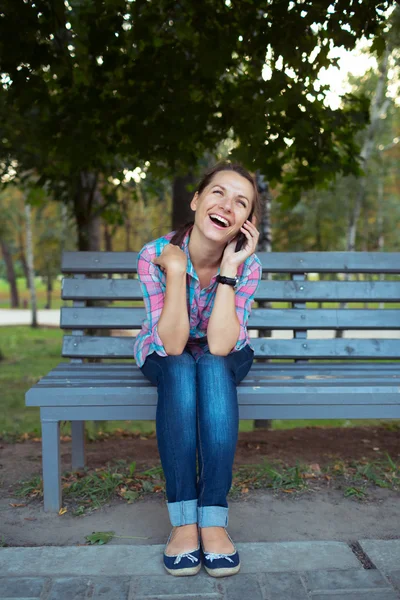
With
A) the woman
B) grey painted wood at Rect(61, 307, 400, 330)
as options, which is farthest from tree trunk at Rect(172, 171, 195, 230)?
the woman

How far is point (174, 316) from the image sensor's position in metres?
2.72

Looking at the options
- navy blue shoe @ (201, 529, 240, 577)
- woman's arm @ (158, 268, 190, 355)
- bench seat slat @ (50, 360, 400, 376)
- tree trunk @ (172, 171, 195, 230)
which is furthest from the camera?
tree trunk @ (172, 171, 195, 230)

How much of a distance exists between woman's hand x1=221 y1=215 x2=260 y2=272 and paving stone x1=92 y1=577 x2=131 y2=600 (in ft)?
4.40

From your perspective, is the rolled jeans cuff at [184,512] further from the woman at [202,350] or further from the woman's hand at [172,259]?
the woman's hand at [172,259]

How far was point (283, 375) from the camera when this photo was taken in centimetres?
320

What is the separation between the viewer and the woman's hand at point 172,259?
2.78 meters

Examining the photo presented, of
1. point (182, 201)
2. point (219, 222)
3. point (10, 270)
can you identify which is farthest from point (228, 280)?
point (10, 270)

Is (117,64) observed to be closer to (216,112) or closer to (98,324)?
(216,112)

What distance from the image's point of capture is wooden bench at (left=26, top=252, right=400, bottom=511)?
9.63ft

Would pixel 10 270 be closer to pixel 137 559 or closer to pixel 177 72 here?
pixel 177 72

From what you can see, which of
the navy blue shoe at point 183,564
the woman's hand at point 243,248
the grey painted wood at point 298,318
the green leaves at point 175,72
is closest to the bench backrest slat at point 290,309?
the grey painted wood at point 298,318

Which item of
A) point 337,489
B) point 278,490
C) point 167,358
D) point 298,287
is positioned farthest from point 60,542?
point 298,287

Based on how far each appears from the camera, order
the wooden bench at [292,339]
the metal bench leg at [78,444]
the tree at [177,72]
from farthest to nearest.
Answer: the tree at [177,72]
the metal bench leg at [78,444]
the wooden bench at [292,339]

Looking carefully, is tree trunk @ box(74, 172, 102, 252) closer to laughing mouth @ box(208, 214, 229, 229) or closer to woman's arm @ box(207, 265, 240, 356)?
laughing mouth @ box(208, 214, 229, 229)
